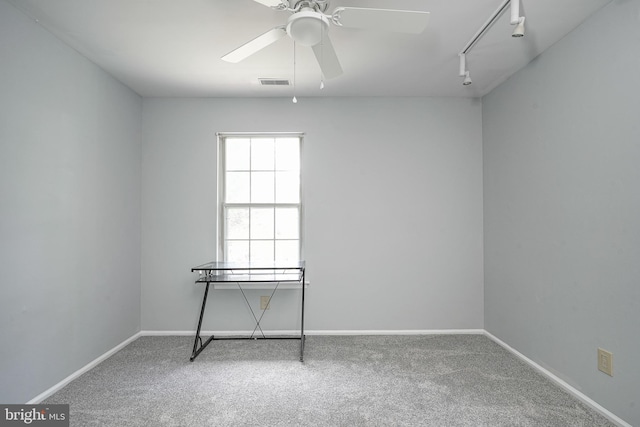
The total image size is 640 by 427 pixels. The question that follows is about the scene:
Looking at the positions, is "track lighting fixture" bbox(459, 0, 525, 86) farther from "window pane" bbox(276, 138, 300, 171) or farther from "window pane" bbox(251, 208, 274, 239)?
→ "window pane" bbox(251, 208, 274, 239)

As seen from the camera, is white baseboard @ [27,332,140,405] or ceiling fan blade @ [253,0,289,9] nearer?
ceiling fan blade @ [253,0,289,9]

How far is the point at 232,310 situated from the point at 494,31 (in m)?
3.36

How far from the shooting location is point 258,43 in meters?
1.87

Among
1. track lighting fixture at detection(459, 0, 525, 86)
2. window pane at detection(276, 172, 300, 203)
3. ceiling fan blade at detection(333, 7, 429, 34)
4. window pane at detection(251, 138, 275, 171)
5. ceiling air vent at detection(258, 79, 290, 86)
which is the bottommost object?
window pane at detection(276, 172, 300, 203)

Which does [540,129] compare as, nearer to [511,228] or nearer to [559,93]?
[559,93]

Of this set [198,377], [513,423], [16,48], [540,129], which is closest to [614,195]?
[540,129]

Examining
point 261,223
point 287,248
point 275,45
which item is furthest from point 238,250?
point 275,45

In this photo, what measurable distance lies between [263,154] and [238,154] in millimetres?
276

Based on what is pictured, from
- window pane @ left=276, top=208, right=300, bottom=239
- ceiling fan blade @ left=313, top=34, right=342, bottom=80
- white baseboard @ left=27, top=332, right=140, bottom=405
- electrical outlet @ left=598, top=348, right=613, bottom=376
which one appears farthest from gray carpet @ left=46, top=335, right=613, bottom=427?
ceiling fan blade @ left=313, top=34, right=342, bottom=80

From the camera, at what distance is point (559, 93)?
93.9 inches

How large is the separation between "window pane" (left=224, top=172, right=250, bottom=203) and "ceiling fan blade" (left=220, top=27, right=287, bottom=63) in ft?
5.57

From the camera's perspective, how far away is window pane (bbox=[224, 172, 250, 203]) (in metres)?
3.57

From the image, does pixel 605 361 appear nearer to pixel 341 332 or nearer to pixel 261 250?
pixel 341 332

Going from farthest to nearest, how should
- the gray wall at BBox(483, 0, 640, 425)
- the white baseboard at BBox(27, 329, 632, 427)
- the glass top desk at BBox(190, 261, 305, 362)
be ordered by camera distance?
the glass top desk at BBox(190, 261, 305, 362) → the white baseboard at BBox(27, 329, 632, 427) → the gray wall at BBox(483, 0, 640, 425)
